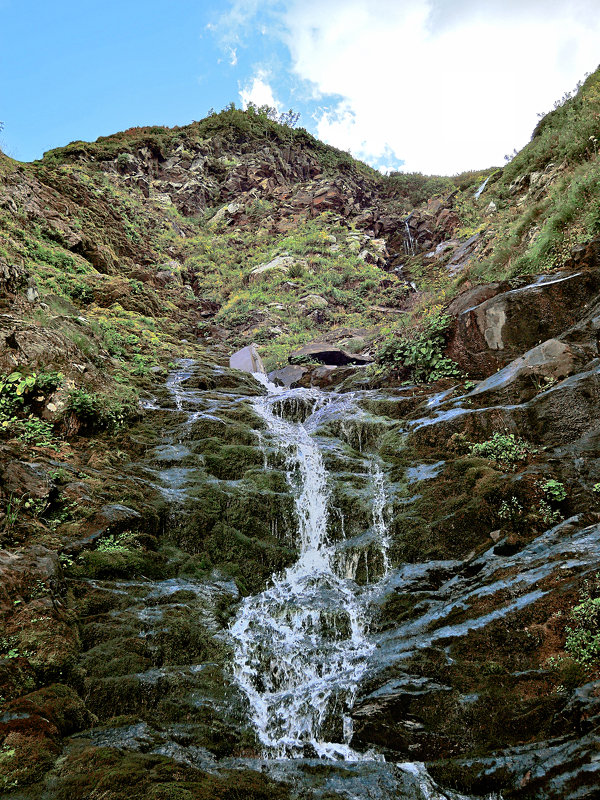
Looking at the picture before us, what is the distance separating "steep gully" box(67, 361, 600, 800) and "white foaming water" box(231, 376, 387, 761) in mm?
18

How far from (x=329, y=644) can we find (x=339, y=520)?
2987 mm

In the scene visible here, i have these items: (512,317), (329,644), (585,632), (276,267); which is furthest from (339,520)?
(276,267)

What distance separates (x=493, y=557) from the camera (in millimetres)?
7066

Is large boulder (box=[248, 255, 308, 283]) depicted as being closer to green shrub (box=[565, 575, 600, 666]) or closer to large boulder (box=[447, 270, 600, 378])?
large boulder (box=[447, 270, 600, 378])

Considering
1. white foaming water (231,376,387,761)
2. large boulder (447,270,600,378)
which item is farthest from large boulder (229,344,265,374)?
white foaming water (231,376,387,761)

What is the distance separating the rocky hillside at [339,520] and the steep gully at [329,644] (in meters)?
0.04

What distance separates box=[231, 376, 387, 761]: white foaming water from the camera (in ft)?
18.7

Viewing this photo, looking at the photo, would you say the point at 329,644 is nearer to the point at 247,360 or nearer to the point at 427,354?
the point at 427,354

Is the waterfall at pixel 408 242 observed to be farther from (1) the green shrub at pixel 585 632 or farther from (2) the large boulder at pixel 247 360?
(1) the green shrub at pixel 585 632

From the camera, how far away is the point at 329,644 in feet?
23.1

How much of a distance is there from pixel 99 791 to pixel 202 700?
86.5 inches

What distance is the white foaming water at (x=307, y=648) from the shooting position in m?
5.71

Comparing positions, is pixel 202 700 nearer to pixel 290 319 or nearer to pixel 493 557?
pixel 493 557

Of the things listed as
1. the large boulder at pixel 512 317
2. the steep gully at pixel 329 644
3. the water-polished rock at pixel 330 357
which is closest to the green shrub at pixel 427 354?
the large boulder at pixel 512 317
